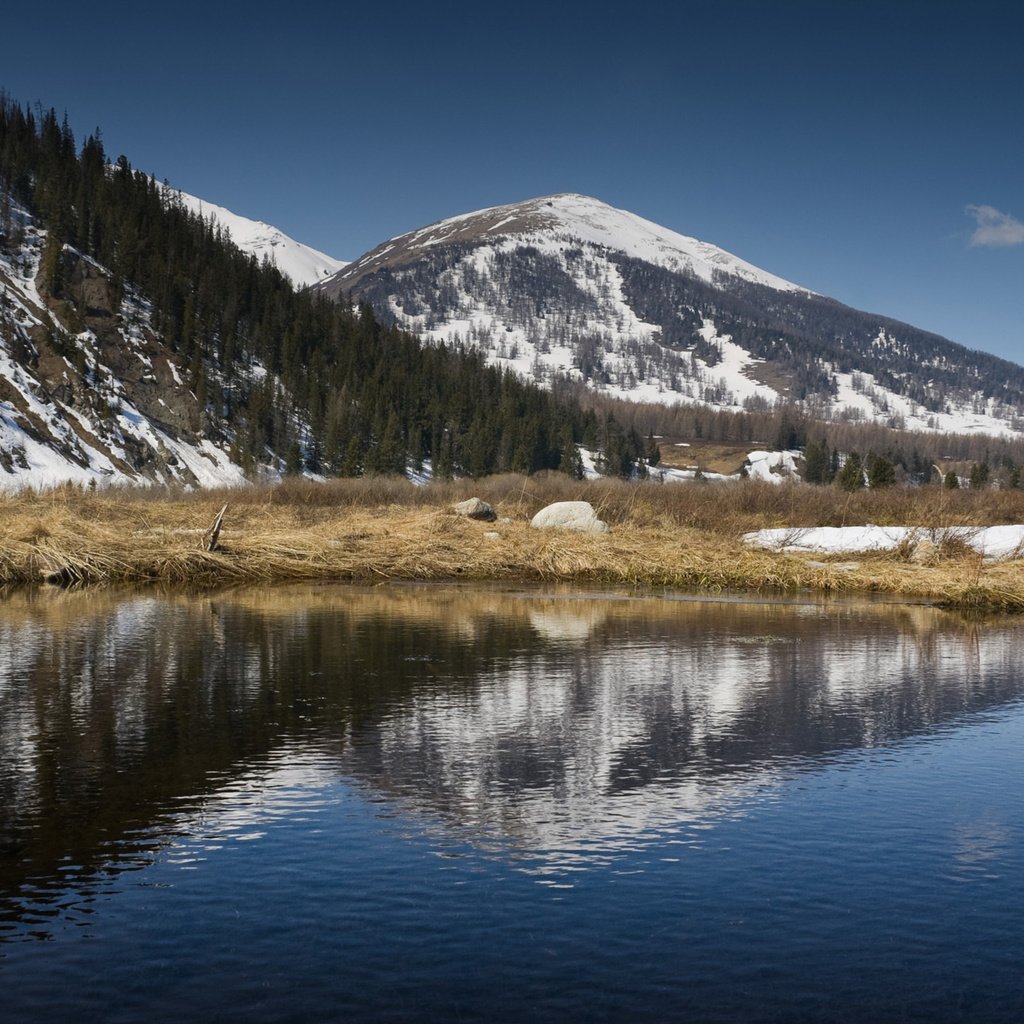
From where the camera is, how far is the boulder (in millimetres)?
30922

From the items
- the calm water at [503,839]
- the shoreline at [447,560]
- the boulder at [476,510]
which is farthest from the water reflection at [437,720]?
the boulder at [476,510]

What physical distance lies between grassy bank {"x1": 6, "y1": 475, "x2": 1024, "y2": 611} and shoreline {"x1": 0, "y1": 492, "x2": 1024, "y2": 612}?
0.11 ft

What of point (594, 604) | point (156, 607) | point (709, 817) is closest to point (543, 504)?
point (594, 604)

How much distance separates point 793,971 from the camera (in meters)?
4.62

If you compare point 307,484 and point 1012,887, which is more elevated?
point 307,484

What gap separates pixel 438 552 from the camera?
79.1 ft

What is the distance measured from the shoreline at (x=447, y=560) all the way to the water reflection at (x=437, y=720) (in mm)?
4415

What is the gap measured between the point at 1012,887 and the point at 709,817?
1.74 m

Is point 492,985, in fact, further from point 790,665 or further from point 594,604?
point 594,604

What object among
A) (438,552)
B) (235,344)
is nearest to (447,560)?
(438,552)

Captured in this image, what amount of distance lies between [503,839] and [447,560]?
17636mm

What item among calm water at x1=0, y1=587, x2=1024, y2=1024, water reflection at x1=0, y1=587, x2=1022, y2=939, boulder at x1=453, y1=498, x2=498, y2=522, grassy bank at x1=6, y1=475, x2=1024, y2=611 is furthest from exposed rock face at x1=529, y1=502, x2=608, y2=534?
calm water at x1=0, y1=587, x2=1024, y2=1024

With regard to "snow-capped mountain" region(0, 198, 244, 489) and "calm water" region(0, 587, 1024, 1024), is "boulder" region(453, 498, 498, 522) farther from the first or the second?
"snow-capped mountain" region(0, 198, 244, 489)

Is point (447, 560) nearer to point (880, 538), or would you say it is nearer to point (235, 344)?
point (880, 538)
